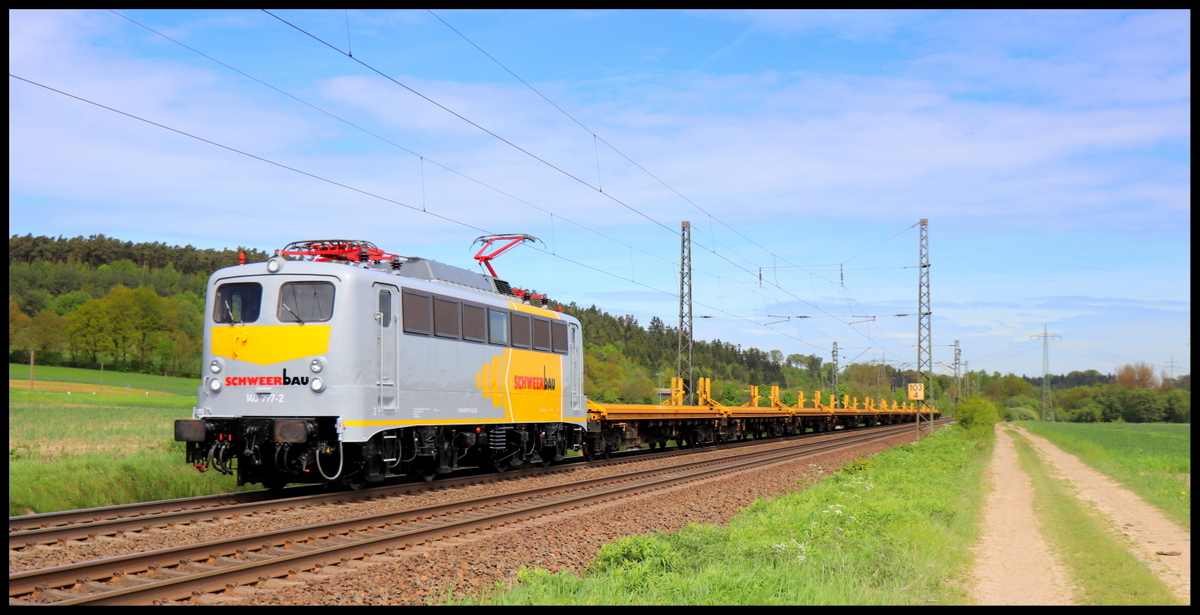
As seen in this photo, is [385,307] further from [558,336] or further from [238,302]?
[558,336]

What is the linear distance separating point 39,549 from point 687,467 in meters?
15.7

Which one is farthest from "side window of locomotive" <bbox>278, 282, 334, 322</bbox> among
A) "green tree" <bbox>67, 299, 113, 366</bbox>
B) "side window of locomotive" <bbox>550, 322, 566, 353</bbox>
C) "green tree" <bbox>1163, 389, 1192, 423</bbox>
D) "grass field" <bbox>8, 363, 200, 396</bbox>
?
"green tree" <bbox>1163, 389, 1192, 423</bbox>

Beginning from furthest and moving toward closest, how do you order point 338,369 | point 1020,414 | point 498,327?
point 1020,414, point 498,327, point 338,369

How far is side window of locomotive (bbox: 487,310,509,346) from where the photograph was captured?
1811 cm

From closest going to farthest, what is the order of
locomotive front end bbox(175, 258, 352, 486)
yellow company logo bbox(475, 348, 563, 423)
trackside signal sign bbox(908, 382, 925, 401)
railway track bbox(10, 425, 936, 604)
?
railway track bbox(10, 425, 936, 604) < locomotive front end bbox(175, 258, 352, 486) < yellow company logo bbox(475, 348, 563, 423) < trackside signal sign bbox(908, 382, 925, 401)

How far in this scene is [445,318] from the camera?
1652cm

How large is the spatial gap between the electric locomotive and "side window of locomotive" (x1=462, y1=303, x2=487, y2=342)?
24 millimetres

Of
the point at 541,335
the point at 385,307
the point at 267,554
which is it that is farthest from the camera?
A: the point at 541,335

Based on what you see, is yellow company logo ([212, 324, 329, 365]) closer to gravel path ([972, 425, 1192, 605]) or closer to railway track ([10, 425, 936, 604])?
railway track ([10, 425, 936, 604])

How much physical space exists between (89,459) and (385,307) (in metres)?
7.69

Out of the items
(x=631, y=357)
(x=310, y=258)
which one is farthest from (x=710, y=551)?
(x=631, y=357)

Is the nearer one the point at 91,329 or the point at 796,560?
the point at 796,560

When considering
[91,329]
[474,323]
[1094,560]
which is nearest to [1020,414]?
[91,329]
